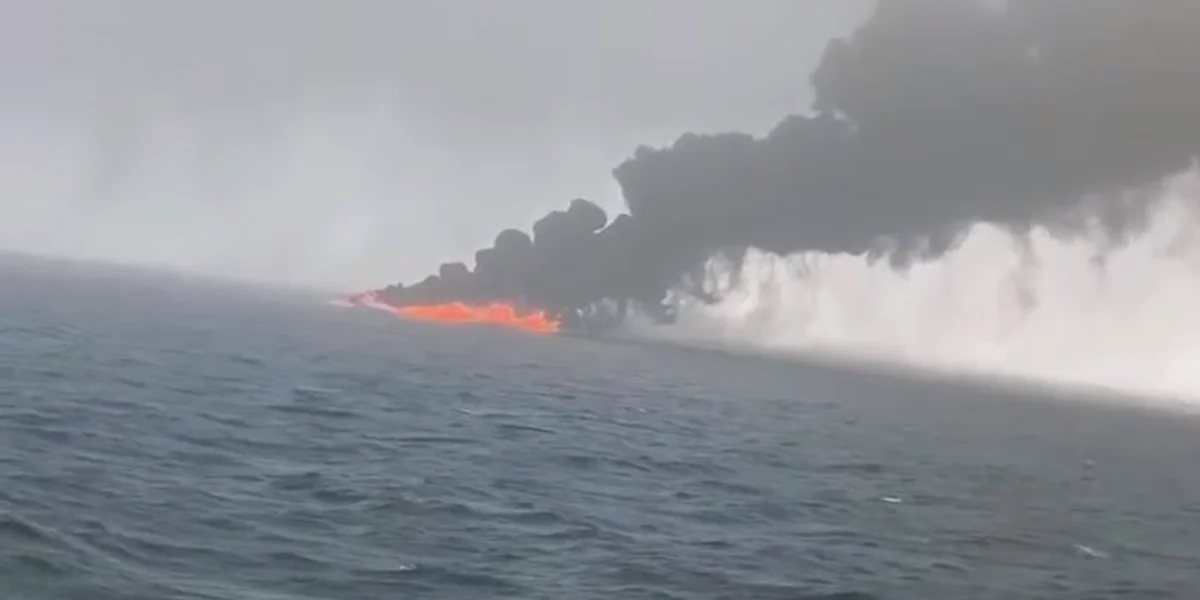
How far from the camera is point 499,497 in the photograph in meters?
46.2

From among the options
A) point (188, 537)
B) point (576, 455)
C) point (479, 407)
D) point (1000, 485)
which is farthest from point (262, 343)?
point (188, 537)

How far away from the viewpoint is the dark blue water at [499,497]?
32438 mm

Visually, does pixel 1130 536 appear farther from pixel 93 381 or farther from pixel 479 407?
pixel 93 381

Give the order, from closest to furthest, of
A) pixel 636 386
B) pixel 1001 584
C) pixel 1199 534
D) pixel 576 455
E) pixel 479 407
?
pixel 1001 584 → pixel 1199 534 → pixel 576 455 → pixel 479 407 → pixel 636 386

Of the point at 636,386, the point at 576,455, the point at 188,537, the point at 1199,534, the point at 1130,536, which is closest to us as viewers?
the point at 188,537

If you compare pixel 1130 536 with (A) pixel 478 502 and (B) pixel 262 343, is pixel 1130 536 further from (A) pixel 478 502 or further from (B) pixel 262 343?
(B) pixel 262 343

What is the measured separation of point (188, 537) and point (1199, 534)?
5171 cm

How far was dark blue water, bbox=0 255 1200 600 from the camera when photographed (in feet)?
106

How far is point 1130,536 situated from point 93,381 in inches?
2545

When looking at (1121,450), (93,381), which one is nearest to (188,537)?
(93,381)

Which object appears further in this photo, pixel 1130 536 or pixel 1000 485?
pixel 1000 485

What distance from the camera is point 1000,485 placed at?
70188 mm

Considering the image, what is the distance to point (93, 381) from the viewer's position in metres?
72.7

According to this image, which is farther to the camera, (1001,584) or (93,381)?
(93,381)
